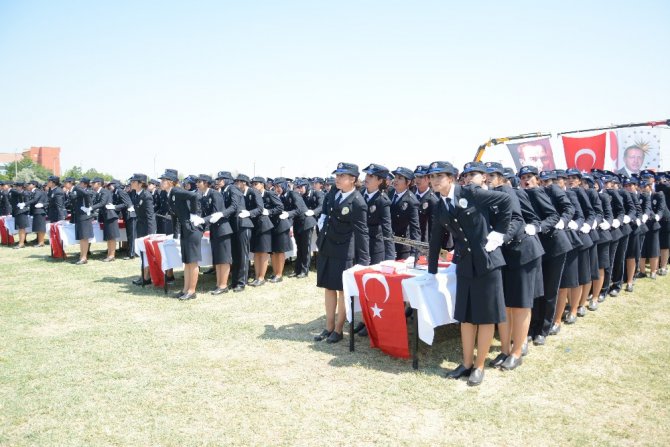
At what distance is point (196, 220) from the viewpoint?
767cm

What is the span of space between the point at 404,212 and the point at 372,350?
2607mm

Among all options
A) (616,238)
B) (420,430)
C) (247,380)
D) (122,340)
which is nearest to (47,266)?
(122,340)

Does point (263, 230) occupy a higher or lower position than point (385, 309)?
higher

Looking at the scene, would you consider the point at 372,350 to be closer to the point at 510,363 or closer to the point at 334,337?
the point at 334,337

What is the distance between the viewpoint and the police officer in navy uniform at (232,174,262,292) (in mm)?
8617

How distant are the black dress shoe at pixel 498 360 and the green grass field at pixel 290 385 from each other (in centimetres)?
16

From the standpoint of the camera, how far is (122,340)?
19.2 feet

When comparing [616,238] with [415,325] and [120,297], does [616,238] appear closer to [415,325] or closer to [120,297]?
[415,325]

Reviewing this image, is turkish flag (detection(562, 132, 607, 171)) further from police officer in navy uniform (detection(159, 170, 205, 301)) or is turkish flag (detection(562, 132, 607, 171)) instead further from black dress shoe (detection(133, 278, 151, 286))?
black dress shoe (detection(133, 278, 151, 286))

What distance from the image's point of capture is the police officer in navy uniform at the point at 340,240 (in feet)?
18.1

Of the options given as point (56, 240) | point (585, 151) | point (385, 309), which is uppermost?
point (585, 151)

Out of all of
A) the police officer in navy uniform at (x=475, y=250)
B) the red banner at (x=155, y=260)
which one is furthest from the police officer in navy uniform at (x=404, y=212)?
the red banner at (x=155, y=260)

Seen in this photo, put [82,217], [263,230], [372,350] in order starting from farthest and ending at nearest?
[82,217], [263,230], [372,350]

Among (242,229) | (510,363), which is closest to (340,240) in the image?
(510,363)
